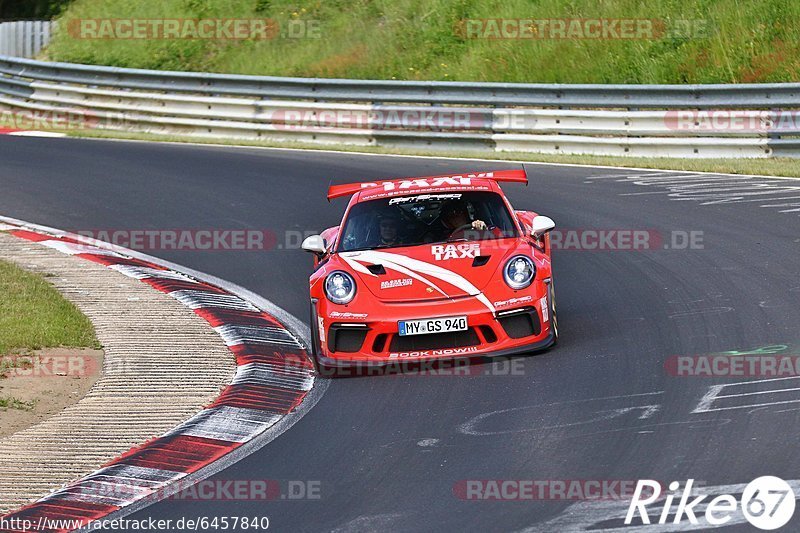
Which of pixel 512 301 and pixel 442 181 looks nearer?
pixel 512 301

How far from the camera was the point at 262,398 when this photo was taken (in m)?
8.04

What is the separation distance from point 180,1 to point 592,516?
25.5 metres

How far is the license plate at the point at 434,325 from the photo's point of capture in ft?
27.1

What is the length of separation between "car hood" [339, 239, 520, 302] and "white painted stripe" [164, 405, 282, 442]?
1.36m

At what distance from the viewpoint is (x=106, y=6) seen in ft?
99.6

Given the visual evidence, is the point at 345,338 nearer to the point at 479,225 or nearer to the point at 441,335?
the point at 441,335

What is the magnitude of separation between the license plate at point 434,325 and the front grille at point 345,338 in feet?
1.00

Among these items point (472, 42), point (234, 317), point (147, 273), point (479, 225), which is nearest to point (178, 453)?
point (479, 225)

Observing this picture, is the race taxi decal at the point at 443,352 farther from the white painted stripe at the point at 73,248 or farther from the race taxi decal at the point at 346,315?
the white painted stripe at the point at 73,248

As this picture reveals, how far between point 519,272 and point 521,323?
383mm

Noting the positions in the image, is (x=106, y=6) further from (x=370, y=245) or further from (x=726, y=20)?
(x=370, y=245)

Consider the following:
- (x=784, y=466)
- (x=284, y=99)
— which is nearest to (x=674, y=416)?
(x=784, y=466)

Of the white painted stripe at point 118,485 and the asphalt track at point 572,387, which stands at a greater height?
the asphalt track at point 572,387

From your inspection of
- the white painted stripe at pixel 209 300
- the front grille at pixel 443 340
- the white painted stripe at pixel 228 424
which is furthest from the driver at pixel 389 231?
the white painted stripe at pixel 228 424
